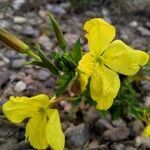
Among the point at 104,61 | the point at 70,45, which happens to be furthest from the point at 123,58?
the point at 70,45

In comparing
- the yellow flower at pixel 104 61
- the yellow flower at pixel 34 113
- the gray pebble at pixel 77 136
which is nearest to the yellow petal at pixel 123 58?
the yellow flower at pixel 104 61

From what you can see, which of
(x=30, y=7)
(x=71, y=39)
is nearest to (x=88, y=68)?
(x=71, y=39)

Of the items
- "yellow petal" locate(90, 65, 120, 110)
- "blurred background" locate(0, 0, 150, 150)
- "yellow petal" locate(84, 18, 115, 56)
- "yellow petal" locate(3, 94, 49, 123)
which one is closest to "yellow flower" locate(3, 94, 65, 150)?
"yellow petal" locate(3, 94, 49, 123)

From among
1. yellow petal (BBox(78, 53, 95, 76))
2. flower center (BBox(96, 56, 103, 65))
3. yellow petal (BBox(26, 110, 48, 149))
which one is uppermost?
yellow petal (BBox(78, 53, 95, 76))

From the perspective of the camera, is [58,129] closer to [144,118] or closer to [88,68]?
[88,68]

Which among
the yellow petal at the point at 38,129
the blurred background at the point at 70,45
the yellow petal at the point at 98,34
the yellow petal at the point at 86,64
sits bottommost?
the blurred background at the point at 70,45

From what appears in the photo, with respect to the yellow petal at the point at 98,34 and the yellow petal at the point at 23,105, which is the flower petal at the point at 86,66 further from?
the yellow petal at the point at 23,105

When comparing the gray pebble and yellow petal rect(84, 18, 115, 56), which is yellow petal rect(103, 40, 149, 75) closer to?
yellow petal rect(84, 18, 115, 56)
